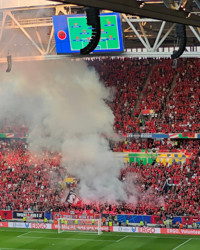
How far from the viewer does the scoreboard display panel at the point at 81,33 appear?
2562cm

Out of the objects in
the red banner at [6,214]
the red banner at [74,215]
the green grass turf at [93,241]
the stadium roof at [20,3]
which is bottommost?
the green grass turf at [93,241]

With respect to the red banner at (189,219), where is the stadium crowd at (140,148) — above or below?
above

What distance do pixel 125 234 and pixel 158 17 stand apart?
2229cm

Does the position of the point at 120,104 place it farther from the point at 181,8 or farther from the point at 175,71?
the point at 181,8

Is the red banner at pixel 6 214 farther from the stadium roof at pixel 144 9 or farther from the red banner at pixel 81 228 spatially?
the stadium roof at pixel 144 9

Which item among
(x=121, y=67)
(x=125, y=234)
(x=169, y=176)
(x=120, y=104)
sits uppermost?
(x=121, y=67)

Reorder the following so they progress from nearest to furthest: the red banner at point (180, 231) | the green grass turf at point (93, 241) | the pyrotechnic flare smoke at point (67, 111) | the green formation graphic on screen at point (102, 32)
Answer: the green formation graphic on screen at point (102, 32), the green grass turf at point (93, 241), the red banner at point (180, 231), the pyrotechnic flare smoke at point (67, 111)

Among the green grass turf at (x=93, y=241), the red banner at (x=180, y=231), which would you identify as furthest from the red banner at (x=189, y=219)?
the green grass turf at (x=93, y=241)

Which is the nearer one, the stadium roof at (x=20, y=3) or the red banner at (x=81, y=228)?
the stadium roof at (x=20, y=3)

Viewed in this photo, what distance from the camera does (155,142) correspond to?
3572cm

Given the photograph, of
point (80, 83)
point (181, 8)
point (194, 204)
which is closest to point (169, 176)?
point (194, 204)

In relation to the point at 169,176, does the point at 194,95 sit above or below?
above

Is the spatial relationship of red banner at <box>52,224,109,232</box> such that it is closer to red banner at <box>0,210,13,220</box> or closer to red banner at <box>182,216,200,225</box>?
red banner at <box>0,210,13,220</box>

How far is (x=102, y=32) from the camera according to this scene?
85.8 ft
